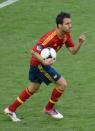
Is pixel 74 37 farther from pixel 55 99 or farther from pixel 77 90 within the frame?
pixel 55 99

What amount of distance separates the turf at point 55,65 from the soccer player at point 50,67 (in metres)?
0.21

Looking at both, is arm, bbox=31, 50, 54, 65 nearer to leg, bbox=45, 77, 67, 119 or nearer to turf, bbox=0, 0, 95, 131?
leg, bbox=45, 77, 67, 119

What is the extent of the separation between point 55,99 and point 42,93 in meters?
1.47

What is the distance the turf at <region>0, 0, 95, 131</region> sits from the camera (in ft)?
30.0

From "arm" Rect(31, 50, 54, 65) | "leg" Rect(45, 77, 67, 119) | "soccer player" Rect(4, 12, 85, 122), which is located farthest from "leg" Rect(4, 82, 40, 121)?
"arm" Rect(31, 50, 54, 65)

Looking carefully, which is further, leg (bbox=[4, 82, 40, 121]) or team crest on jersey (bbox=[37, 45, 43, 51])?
leg (bbox=[4, 82, 40, 121])

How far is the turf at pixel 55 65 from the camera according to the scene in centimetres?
916

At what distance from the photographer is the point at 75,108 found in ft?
31.8

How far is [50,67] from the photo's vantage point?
8.99 metres

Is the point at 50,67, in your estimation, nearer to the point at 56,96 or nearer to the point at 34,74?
the point at 34,74

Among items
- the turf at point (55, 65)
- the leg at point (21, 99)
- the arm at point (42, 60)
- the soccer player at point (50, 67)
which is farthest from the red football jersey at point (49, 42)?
the turf at point (55, 65)

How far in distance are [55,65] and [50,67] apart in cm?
358

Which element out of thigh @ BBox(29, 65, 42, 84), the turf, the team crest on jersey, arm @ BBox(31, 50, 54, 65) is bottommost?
the turf

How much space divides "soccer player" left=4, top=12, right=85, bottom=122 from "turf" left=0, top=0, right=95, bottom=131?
0.21 m
